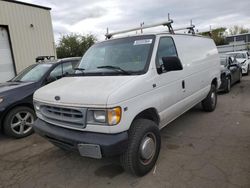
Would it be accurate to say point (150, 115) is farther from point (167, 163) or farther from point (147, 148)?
point (167, 163)

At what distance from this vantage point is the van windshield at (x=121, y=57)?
3234 mm

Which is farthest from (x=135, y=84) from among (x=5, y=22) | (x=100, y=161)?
(x=5, y=22)

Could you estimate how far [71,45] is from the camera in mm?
25531

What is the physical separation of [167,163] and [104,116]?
4.88 ft

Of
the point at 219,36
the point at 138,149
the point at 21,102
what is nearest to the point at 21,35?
the point at 21,102

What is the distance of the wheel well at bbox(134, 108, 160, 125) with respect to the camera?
3105mm

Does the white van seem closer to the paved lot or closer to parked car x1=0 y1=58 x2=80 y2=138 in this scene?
the paved lot

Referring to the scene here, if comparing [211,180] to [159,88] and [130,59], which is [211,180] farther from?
[130,59]

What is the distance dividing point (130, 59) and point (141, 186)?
73.7 inches

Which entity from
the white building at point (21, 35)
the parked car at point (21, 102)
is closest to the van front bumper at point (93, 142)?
the parked car at point (21, 102)

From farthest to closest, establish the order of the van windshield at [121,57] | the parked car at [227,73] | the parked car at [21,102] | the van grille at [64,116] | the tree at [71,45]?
the tree at [71,45]
the parked car at [227,73]
the parked car at [21,102]
the van windshield at [121,57]
the van grille at [64,116]

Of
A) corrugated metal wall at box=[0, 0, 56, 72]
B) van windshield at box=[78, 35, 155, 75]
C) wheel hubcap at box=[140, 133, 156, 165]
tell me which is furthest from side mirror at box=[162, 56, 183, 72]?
corrugated metal wall at box=[0, 0, 56, 72]

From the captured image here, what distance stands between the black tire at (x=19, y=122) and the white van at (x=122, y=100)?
1631 mm

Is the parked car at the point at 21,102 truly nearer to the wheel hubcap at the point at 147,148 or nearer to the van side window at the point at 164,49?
the van side window at the point at 164,49
